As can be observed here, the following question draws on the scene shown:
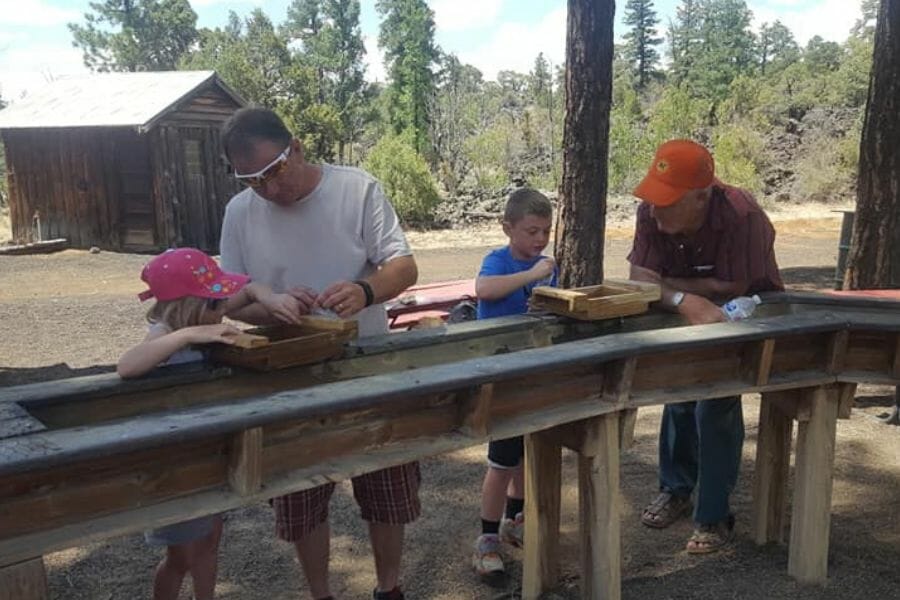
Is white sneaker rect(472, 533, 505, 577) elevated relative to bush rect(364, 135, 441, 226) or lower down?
lower down

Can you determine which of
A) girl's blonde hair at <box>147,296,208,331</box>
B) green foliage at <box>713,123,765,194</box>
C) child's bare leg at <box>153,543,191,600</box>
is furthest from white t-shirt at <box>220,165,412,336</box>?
green foliage at <box>713,123,765,194</box>

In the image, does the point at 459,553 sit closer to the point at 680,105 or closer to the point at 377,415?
the point at 377,415

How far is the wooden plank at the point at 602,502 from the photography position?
2.85 metres

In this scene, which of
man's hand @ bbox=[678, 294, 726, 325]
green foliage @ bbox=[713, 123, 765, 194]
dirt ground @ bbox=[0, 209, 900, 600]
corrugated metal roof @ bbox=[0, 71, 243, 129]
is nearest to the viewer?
man's hand @ bbox=[678, 294, 726, 325]

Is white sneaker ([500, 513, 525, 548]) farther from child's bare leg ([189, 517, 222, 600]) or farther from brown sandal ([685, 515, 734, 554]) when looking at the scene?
child's bare leg ([189, 517, 222, 600])

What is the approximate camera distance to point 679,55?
189ft

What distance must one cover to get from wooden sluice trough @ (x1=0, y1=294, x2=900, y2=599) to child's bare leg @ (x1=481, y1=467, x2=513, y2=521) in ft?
0.83

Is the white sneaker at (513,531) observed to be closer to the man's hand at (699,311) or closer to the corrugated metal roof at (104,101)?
the man's hand at (699,311)

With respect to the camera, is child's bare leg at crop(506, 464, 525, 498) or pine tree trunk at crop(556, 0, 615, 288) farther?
pine tree trunk at crop(556, 0, 615, 288)

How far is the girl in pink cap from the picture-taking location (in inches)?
91.4

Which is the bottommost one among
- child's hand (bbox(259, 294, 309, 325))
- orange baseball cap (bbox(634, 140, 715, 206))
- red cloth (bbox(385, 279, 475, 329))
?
red cloth (bbox(385, 279, 475, 329))

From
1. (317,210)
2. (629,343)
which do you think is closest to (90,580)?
(317,210)

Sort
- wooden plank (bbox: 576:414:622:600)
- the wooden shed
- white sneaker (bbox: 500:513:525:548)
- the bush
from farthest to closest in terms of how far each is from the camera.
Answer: the bush < the wooden shed < white sneaker (bbox: 500:513:525:548) < wooden plank (bbox: 576:414:622:600)

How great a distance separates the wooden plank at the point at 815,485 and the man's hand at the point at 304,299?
6.12ft
